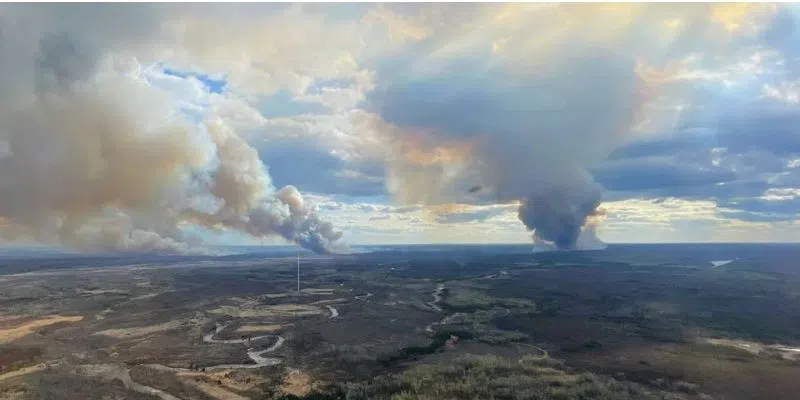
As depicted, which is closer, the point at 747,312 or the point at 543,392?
the point at 543,392

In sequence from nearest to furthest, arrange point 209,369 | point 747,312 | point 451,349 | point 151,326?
point 209,369 → point 451,349 → point 151,326 → point 747,312

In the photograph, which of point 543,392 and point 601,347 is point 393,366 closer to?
point 543,392

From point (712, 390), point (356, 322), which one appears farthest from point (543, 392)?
point (356, 322)

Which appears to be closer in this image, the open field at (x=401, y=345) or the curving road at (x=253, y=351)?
the open field at (x=401, y=345)

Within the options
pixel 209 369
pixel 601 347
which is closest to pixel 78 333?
pixel 209 369

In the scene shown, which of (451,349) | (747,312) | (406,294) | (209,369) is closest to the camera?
(209,369)

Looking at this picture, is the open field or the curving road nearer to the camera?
the open field

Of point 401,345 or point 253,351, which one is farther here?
point 401,345
